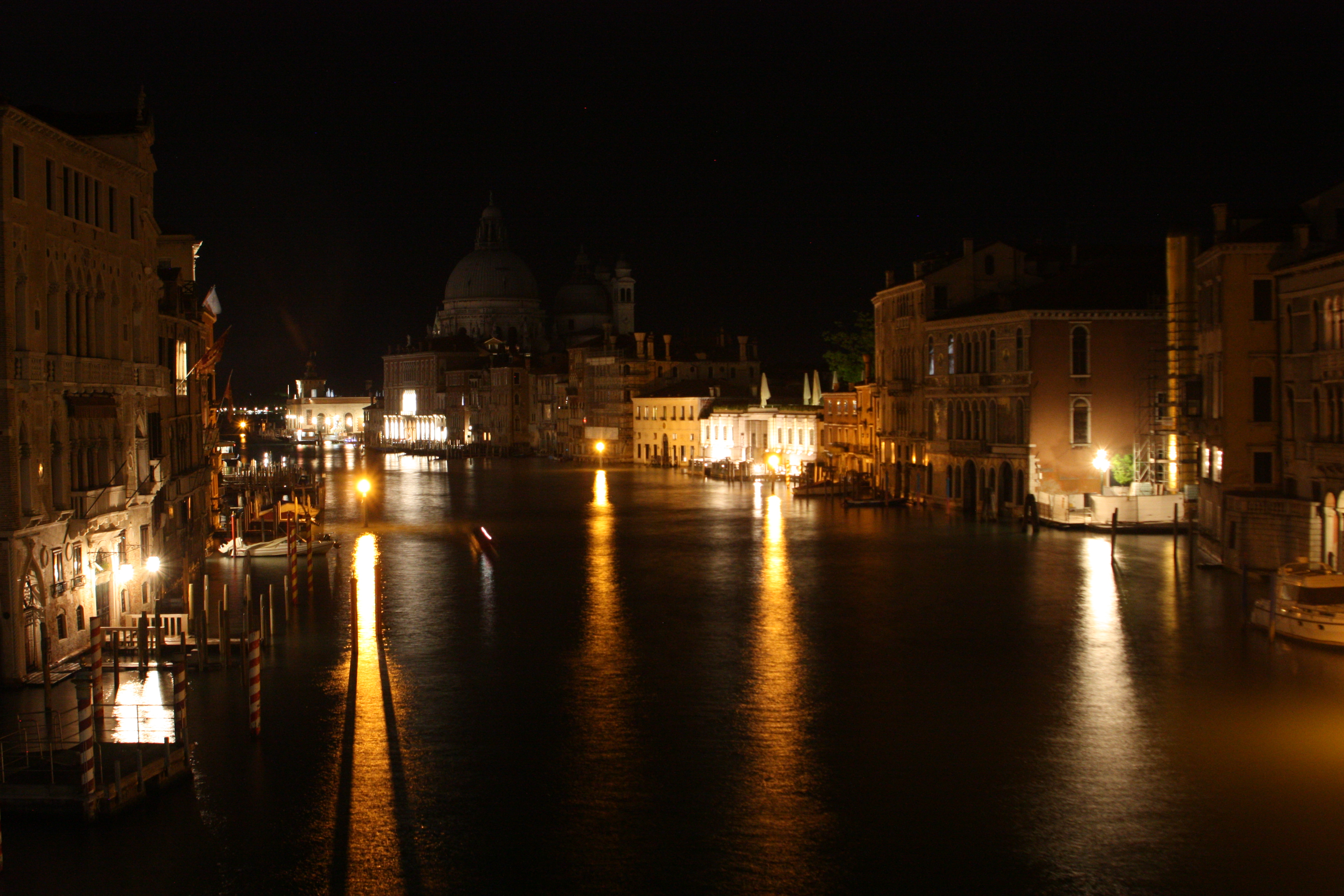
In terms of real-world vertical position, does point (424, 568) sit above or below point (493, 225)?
below

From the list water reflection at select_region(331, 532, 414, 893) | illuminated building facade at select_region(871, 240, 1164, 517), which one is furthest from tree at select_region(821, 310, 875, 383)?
water reflection at select_region(331, 532, 414, 893)

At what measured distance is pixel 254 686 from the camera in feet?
54.1

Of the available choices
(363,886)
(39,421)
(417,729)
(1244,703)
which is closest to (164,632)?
(39,421)

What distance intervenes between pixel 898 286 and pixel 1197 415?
22.5 m

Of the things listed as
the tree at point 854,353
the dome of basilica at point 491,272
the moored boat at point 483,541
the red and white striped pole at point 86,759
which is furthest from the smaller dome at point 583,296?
the red and white striped pole at point 86,759

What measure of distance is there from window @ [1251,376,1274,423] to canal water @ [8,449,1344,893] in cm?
364

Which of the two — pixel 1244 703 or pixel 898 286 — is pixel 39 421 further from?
pixel 898 286

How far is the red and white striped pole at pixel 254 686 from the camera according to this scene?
1638cm

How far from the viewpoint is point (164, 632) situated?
2150cm

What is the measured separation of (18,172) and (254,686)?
742 centimetres

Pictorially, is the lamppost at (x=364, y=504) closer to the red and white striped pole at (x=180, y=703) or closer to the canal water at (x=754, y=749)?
the canal water at (x=754, y=749)

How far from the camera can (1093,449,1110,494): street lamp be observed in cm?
4253

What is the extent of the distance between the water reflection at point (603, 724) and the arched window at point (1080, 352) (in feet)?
61.9

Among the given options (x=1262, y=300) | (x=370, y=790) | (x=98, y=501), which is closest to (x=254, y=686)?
(x=370, y=790)
